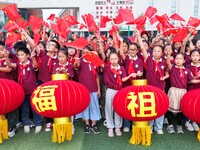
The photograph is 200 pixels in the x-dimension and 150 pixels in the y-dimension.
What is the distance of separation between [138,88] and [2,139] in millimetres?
2367

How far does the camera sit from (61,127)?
358 cm

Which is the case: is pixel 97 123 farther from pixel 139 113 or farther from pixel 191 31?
pixel 191 31

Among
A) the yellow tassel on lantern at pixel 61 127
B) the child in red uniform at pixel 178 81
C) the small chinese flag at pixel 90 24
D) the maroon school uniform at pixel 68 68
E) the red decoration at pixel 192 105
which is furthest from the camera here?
the small chinese flag at pixel 90 24

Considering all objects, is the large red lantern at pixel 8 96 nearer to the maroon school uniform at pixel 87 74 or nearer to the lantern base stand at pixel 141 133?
the maroon school uniform at pixel 87 74

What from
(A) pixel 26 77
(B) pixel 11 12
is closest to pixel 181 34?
(A) pixel 26 77

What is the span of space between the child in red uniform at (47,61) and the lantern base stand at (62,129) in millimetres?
674

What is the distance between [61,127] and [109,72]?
1164 millimetres

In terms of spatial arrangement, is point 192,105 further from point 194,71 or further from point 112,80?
point 112,80

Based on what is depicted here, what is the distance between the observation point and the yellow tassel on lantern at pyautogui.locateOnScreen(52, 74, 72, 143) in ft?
11.6

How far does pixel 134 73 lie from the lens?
399 cm

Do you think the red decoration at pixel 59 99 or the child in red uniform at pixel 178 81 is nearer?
the red decoration at pixel 59 99

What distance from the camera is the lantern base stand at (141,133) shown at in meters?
3.57

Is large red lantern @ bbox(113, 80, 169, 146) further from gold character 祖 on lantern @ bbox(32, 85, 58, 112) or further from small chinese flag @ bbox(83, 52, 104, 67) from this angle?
gold character 祖 on lantern @ bbox(32, 85, 58, 112)

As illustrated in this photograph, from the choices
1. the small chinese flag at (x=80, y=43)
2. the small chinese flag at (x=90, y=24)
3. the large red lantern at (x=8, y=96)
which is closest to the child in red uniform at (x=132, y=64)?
the small chinese flag at (x=90, y=24)
